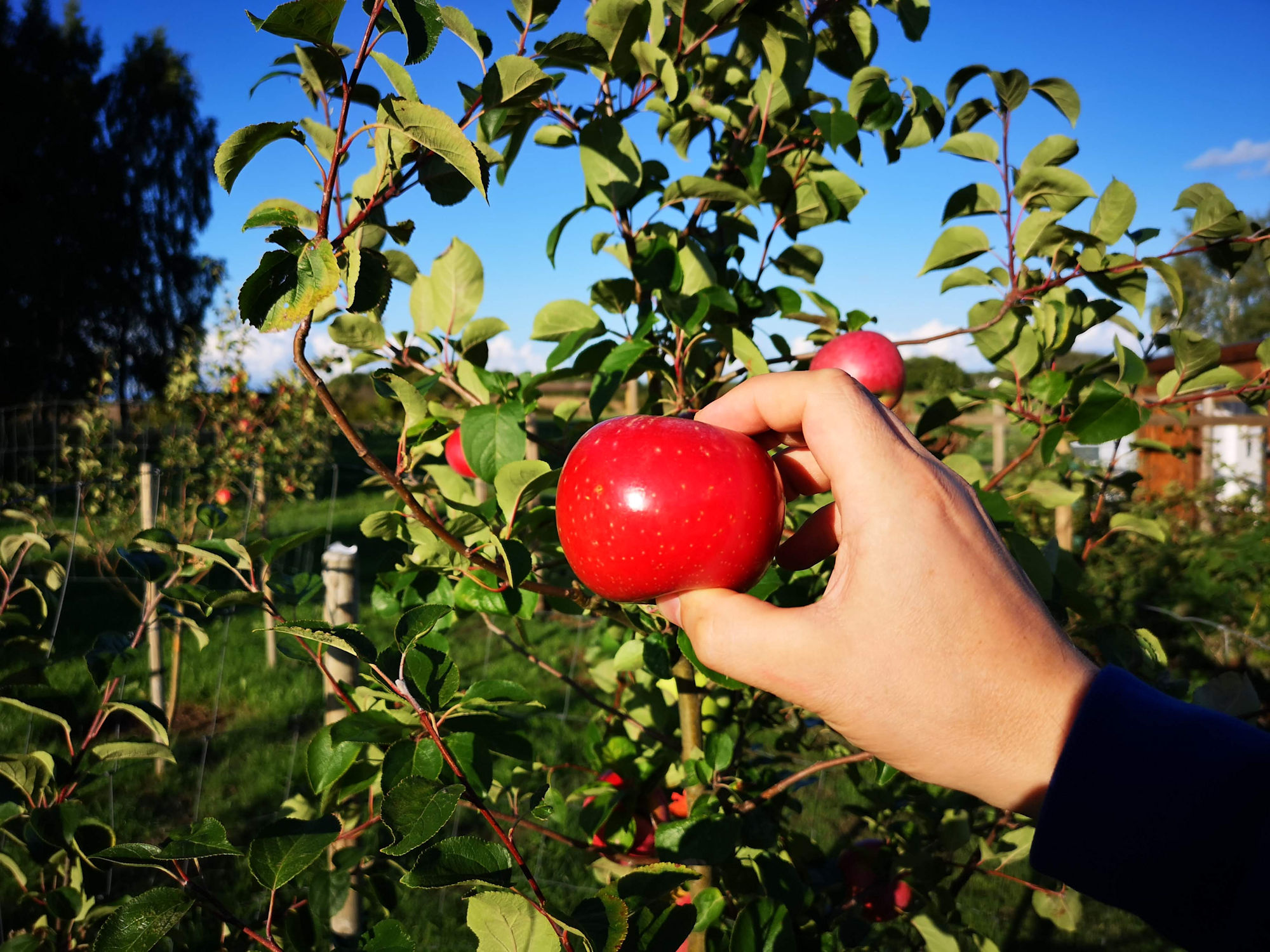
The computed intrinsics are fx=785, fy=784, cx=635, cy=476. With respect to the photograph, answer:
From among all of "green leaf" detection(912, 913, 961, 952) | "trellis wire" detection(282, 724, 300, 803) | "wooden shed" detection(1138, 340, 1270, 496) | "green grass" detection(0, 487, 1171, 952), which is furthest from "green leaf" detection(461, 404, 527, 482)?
"wooden shed" detection(1138, 340, 1270, 496)

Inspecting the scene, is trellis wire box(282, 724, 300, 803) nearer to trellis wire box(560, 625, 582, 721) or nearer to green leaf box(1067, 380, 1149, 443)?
trellis wire box(560, 625, 582, 721)

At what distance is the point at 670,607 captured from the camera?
1123mm

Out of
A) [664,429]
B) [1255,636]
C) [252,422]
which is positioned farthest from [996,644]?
[252,422]

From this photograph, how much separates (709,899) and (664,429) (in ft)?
2.58

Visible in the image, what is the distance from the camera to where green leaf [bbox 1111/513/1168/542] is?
1706 millimetres

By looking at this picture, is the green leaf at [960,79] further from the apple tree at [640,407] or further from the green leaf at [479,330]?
the green leaf at [479,330]

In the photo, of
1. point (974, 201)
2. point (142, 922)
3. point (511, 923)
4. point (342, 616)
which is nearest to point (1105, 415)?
point (974, 201)

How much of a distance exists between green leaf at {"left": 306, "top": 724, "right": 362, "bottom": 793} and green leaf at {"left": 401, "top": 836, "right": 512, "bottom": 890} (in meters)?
0.35

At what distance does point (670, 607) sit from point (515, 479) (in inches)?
11.3

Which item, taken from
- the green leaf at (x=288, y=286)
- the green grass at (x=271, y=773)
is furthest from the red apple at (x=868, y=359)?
the green leaf at (x=288, y=286)

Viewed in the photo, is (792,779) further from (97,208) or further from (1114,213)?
(97,208)

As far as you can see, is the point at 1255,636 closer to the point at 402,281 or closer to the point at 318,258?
the point at 402,281

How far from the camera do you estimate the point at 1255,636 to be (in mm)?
4629

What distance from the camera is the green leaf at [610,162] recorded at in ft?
4.42
